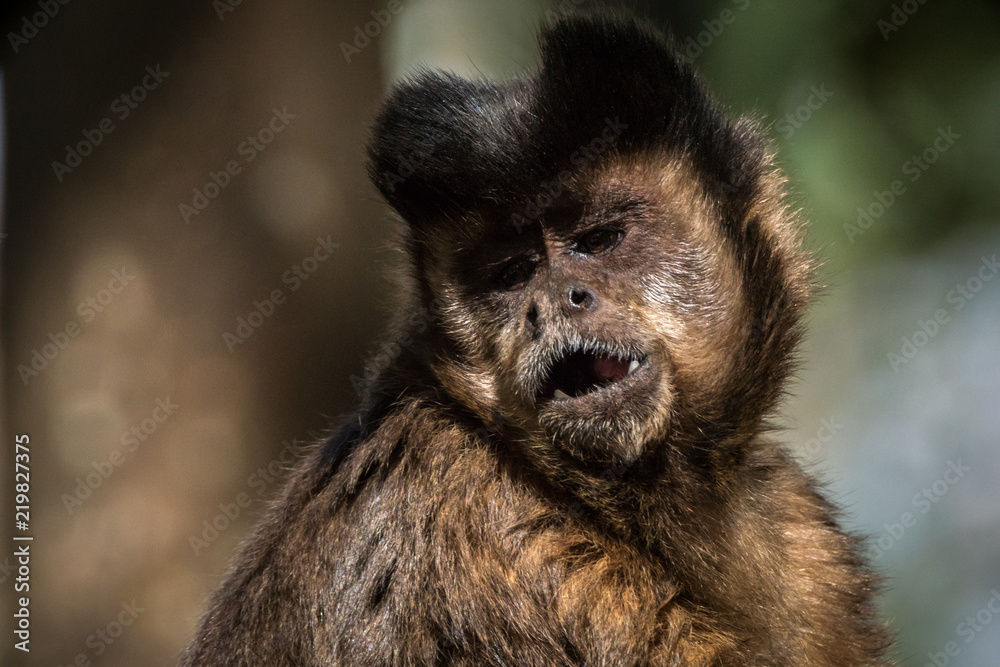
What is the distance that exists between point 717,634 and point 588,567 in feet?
1.86

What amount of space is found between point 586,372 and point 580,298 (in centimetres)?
33

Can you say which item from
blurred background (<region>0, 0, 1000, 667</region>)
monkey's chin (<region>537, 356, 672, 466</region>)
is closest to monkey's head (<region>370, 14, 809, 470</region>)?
monkey's chin (<region>537, 356, 672, 466</region>)

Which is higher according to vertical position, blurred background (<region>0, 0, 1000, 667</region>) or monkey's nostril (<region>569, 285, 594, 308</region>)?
monkey's nostril (<region>569, 285, 594, 308</region>)

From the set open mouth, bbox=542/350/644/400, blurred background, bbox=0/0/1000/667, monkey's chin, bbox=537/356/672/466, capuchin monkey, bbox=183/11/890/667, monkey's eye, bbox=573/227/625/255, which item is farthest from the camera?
blurred background, bbox=0/0/1000/667

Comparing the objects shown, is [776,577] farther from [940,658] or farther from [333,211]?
[940,658]

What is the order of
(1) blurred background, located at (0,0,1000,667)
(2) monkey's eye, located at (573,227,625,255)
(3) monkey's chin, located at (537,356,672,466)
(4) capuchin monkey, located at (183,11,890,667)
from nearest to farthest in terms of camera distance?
(4) capuchin monkey, located at (183,11,890,667), (3) monkey's chin, located at (537,356,672,466), (2) monkey's eye, located at (573,227,625,255), (1) blurred background, located at (0,0,1000,667)

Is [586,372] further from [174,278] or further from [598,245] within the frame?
[174,278]

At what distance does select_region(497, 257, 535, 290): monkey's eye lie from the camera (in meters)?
3.56

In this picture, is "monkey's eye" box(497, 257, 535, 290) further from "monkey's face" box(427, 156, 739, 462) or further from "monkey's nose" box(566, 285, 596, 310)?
"monkey's nose" box(566, 285, 596, 310)

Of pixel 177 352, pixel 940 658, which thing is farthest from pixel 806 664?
pixel 940 658

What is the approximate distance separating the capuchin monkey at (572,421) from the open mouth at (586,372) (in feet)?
0.04

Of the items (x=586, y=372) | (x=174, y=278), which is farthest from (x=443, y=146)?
(x=174, y=278)

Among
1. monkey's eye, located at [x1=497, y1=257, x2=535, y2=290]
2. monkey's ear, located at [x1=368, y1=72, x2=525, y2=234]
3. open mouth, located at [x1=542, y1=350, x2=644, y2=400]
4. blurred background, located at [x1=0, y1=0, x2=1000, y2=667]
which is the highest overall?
monkey's ear, located at [x1=368, y1=72, x2=525, y2=234]

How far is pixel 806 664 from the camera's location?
338 cm
